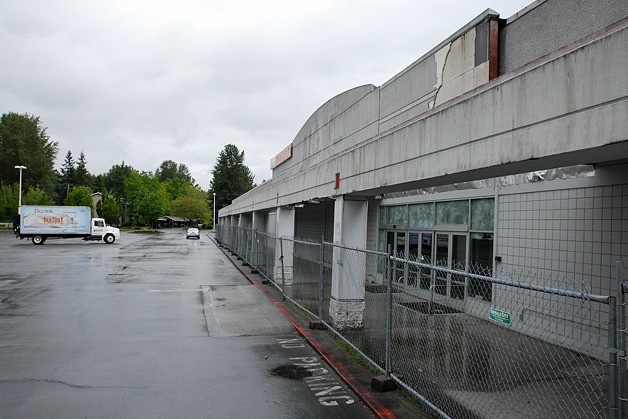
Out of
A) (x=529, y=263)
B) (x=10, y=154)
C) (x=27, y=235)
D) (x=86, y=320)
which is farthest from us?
(x=10, y=154)

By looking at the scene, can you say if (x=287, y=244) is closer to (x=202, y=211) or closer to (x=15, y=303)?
(x=15, y=303)

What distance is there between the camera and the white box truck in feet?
131

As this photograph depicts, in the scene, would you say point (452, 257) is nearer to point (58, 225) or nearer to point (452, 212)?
point (452, 212)

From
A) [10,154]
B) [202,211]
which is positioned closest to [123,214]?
[202,211]

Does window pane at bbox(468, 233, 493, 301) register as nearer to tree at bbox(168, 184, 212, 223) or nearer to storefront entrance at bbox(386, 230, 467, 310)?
storefront entrance at bbox(386, 230, 467, 310)

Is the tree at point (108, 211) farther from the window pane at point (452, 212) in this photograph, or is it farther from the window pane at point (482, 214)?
Answer: the window pane at point (482, 214)

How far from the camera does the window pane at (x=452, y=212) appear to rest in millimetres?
12039

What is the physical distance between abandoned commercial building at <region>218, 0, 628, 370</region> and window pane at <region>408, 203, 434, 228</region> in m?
0.04

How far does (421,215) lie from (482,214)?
325 cm

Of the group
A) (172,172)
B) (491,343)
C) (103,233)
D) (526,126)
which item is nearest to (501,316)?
(526,126)

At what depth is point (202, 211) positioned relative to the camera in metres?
102

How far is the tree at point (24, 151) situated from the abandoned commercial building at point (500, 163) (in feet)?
257

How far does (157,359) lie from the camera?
7391 millimetres

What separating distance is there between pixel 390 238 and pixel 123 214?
103m
